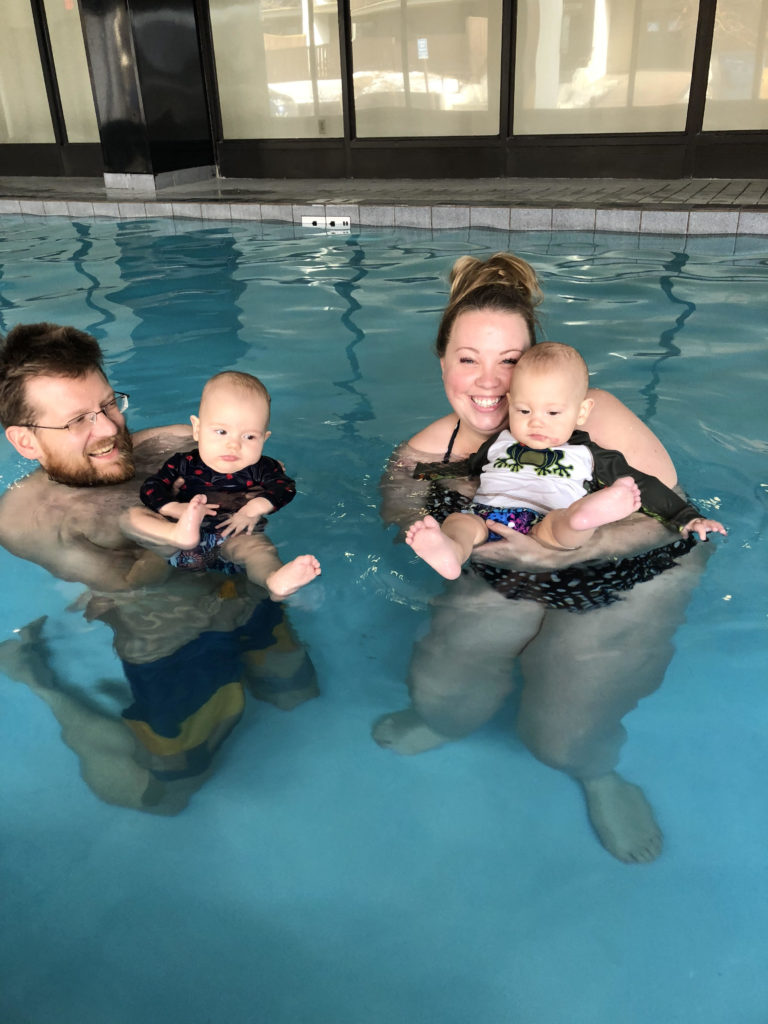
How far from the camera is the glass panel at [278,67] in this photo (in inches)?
473

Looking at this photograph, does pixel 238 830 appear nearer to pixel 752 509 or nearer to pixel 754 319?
pixel 752 509

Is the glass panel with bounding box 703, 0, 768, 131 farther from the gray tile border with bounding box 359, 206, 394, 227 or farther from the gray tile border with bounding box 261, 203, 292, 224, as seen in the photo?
the gray tile border with bounding box 261, 203, 292, 224

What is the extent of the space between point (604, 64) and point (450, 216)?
3315 millimetres

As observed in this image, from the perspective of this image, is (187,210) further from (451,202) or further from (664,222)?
(664,222)

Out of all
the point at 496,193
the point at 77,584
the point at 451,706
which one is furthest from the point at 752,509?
the point at 496,193

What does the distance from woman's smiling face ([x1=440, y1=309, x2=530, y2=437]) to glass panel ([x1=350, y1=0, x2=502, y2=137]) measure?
31.7 ft

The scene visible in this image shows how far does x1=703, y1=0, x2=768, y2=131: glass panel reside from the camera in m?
9.70

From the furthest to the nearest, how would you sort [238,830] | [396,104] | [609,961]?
[396,104] < [238,830] < [609,961]

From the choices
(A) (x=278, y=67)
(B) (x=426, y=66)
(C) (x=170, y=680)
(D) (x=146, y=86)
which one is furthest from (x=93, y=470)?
(A) (x=278, y=67)

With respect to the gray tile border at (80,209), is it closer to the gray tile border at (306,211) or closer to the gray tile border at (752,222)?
the gray tile border at (306,211)

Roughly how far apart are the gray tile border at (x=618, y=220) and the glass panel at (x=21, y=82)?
10.2 meters

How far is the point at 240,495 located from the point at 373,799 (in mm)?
1214

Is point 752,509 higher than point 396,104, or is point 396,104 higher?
point 396,104

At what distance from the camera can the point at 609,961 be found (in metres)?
1.99
